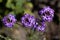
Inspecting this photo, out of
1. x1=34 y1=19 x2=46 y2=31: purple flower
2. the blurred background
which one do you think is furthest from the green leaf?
x1=34 y1=19 x2=46 y2=31: purple flower

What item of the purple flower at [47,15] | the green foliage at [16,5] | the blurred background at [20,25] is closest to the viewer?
the purple flower at [47,15]

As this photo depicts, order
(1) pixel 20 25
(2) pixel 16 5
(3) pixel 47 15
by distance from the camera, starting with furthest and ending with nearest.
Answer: (2) pixel 16 5
(1) pixel 20 25
(3) pixel 47 15

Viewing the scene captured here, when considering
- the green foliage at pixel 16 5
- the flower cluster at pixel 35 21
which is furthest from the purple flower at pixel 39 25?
the green foliage at pixel 16 5

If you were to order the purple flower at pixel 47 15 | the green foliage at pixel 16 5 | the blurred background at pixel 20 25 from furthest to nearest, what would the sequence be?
the green foliage at pixel 16 5, the blurred background at pixel 20 25, the purple flower at pixel 47 15

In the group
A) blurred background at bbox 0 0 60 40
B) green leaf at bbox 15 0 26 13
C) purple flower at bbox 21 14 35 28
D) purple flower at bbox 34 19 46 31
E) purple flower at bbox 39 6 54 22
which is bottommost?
blurred background at bbox 0 0 60 40

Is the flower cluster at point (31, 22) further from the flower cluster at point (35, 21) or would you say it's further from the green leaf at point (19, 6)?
the green leaf at point (19, 6)

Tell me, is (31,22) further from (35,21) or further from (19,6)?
(19,6)

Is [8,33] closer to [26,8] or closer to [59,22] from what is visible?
[26,8]

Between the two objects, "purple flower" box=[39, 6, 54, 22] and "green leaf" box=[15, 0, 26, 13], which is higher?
"purple flower" box=[39, 6, 54, 22]

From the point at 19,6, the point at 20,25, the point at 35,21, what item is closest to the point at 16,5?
the point at 19,6

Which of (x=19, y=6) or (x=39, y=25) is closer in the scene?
(x=39, y=25)

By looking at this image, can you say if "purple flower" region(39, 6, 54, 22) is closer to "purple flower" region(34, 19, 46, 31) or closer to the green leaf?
"purple flower" region(34, 19, 46, 31)

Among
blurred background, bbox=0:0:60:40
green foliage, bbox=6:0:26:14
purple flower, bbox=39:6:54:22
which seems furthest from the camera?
green foliage, bbox=6:0:26:14
